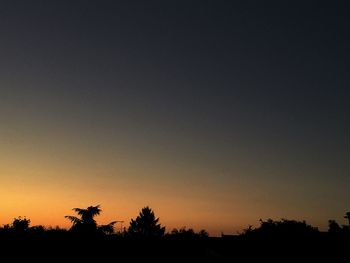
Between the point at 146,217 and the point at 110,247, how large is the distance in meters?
81.4

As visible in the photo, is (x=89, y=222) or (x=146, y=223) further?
(x=146, y=223)

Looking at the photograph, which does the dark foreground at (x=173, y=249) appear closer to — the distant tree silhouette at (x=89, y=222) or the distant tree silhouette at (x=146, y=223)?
the distant tree silhouette at (x=89, y=222)

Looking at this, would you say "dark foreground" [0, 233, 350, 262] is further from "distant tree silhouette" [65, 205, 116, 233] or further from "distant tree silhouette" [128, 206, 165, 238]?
"distant tree silhouette" [128, 206, 165, 238]

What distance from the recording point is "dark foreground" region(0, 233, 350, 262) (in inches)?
1471

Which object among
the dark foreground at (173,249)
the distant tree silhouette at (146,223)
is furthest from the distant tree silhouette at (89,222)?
the distant tree silhouette at (146,223)

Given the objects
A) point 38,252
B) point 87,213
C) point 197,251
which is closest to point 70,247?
point 38,252

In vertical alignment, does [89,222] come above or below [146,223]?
below

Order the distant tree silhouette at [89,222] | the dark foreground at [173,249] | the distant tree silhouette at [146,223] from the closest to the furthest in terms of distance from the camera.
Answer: the dark foreground at [173,249]
the distant tree silhouette at [89,222]
the distant tree silhouette at [146,223]

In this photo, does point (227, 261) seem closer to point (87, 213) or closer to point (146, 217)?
point (87, 213)

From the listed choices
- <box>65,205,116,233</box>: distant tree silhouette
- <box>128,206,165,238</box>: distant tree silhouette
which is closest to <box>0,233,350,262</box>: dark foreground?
<box>65,205,116,233</box>: distant tree silhouette

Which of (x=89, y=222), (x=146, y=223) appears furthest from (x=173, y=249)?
(x=146, y=223)

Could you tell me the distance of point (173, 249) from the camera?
43875 millimetres

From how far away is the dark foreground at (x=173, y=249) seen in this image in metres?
37.4

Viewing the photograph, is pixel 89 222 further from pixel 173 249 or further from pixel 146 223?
pixel 146 223
